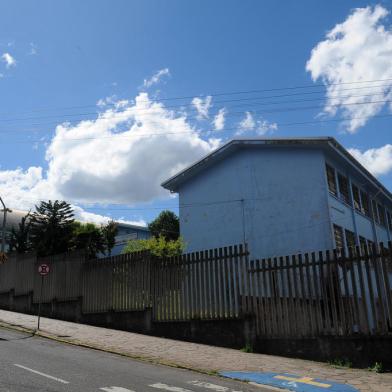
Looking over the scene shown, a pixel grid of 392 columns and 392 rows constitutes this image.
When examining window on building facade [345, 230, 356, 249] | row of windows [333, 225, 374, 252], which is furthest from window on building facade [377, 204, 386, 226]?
row of windows [333, 225, 374, 252]

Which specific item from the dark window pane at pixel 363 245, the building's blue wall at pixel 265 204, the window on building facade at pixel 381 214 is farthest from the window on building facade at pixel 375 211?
the building's blue wall at pixel 265 204

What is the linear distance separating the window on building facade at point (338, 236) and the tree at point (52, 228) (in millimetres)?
18708

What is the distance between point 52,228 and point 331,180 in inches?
751

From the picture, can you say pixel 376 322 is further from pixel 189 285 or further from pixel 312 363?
pixel 189 285

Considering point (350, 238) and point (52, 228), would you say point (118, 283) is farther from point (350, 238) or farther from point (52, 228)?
point (52, 228)

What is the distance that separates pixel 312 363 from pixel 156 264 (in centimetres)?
580

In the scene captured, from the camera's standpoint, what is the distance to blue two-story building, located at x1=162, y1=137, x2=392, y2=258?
68.1ft

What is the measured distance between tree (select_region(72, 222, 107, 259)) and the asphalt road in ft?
76.8

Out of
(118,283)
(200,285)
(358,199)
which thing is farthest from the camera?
(358,199)

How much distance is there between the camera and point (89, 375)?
25.7 feet

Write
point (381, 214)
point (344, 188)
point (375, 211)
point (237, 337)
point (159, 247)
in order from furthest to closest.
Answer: point (381, 214) → point (375, 211) → point (344, 188) → point (159, 247) → point (237, 337)

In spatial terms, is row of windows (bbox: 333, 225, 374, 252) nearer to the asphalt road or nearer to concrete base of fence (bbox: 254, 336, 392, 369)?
concrete base of fence (bbox: 254, 336, 392, 369)

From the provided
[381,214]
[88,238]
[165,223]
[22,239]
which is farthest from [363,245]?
[165,223]

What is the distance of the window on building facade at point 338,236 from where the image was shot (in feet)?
68.1
